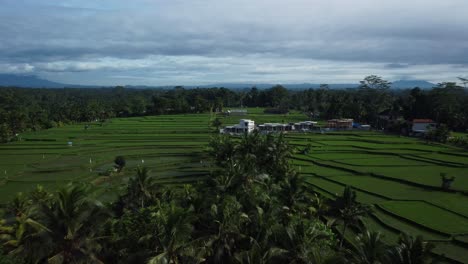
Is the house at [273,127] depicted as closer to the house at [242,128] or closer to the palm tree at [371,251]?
the house at [242,128]

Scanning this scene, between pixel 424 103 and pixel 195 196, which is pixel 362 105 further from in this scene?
pixel 195 196

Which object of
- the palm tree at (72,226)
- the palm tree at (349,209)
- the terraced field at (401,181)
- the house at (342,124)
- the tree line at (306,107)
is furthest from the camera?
the house at (342,124)

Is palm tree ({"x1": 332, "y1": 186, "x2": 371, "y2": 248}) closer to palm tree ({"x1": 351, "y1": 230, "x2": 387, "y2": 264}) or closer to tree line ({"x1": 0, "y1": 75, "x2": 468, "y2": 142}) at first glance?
palm tree ({"x1": 351, "y1": 230, "x2": 387, "y2": 264})

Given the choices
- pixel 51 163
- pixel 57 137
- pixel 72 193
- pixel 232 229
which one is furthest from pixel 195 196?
pixel 57 137

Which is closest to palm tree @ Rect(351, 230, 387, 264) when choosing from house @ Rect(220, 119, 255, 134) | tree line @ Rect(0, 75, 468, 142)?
house @ Rect(220, 119, 255, 134)

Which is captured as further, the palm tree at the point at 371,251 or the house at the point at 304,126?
the house at the point at 304,126

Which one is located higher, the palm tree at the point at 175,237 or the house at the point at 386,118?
the palm tree at the point at 175,237

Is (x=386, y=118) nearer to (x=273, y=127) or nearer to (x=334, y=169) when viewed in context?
(x=273, y=127)


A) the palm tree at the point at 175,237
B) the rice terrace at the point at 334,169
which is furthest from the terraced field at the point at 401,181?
the palm tree at the point at 175,237

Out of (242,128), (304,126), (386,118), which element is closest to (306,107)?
(386,118)
